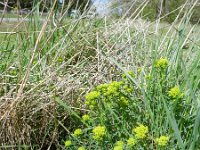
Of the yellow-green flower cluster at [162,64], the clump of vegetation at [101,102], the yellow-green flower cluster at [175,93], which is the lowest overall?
the clump of vegetation at [101,102]

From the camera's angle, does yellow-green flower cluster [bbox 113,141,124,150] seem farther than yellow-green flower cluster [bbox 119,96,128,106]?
No

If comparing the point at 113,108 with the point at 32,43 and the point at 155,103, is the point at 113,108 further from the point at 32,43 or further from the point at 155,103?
the point at 32,43

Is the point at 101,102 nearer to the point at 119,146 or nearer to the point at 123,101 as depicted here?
the point at 123,101

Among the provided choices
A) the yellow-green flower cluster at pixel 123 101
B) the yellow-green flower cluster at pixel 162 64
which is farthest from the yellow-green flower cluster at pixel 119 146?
the yellow-green flower cluster at pixel 162 64

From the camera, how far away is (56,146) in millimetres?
1511

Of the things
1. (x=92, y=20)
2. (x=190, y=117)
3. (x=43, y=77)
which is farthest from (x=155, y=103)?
(x=92, y=20)

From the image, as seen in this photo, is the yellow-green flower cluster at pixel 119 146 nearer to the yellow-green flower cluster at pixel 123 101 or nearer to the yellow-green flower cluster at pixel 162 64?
the yellow-green flower cluster at pixel 123 101

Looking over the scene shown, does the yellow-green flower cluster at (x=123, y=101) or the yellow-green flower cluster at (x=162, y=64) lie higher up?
the yellow-green flower cluster at (x=162, y=64)

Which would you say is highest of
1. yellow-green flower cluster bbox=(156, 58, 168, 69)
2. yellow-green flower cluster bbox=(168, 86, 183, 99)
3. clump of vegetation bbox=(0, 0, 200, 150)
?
yellow-green flower cluster bbox=(156, 58, 168, 69)

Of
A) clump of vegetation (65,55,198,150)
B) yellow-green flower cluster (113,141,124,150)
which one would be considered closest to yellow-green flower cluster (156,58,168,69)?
clump of vegetation (65,55,198,150)

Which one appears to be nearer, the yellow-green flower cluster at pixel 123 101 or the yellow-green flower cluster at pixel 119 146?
the yellow-green flower cluster at pixel 119 146

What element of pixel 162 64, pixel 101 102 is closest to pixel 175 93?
pixel 162 64

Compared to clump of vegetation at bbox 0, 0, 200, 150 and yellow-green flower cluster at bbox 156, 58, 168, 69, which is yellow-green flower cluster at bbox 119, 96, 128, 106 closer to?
clump of vegetation at bbox 0, 0, 200, 150

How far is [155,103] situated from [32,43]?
41.7 inches
